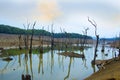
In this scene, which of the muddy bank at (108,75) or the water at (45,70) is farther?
the water at (45,70)

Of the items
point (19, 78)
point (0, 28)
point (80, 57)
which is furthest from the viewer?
point (0, 28)

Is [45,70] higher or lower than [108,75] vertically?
lower

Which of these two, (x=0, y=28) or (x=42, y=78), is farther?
(x=0, y=28)

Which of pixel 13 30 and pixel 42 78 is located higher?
pixel 13 30

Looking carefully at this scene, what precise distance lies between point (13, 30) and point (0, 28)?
34.1 ft

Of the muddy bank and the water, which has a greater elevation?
the muddy bank

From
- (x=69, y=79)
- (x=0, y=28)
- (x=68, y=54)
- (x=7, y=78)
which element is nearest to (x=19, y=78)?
(x=7, y=78)

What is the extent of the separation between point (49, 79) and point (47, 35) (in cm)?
15513

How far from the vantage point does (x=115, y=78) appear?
2417 centimetres

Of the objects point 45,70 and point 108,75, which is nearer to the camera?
point 108,75

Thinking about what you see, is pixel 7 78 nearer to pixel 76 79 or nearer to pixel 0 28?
pixel 76 79

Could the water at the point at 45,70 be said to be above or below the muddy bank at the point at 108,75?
below

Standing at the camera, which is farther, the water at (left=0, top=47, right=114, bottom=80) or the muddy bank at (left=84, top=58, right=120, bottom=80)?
the water at (left=0, top=47, right=114, bottom=80)

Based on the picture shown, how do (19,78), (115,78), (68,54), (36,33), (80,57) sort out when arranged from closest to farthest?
(115,78) < (19,78) < (80,57) < (68,54) < (36,33)
